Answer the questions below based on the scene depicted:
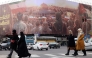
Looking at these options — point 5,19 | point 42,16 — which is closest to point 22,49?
point 42,16

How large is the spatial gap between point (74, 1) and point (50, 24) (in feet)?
49.5

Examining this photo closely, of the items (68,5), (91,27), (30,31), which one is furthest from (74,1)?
(30,31)

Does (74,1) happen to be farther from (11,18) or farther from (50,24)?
(11,18)

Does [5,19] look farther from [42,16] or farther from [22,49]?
[22,49]

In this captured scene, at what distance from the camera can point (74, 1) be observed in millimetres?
93375

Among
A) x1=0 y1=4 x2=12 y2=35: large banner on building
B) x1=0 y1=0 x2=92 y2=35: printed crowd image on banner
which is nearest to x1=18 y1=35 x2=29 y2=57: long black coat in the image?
x1=0 y1=0 x2=92 y2=35: printed crowd image on banner

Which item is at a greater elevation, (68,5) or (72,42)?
(68,5)

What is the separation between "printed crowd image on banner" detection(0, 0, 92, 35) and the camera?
8975 centimetres

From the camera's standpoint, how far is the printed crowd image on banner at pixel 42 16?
3533 inches

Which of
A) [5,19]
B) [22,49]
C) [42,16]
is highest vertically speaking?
[42,16]

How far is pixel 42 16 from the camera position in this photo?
8981 cm

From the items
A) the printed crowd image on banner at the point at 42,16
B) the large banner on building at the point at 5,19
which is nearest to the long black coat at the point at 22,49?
the printed crowd image on banner at the point at 42,16

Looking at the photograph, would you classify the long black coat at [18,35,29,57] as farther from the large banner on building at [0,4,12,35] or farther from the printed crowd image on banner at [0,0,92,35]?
the large banner on building at [0,4,12,35]

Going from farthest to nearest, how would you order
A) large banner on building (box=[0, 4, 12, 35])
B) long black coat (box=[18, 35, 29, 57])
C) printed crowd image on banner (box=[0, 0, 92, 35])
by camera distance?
1. printed crowd image on banner (box=[0, 0, 92, 35])
2. large banner on building (box=[0, 4, 12, 35])
3. long black coat (box=[18, 35, 29, 57])
